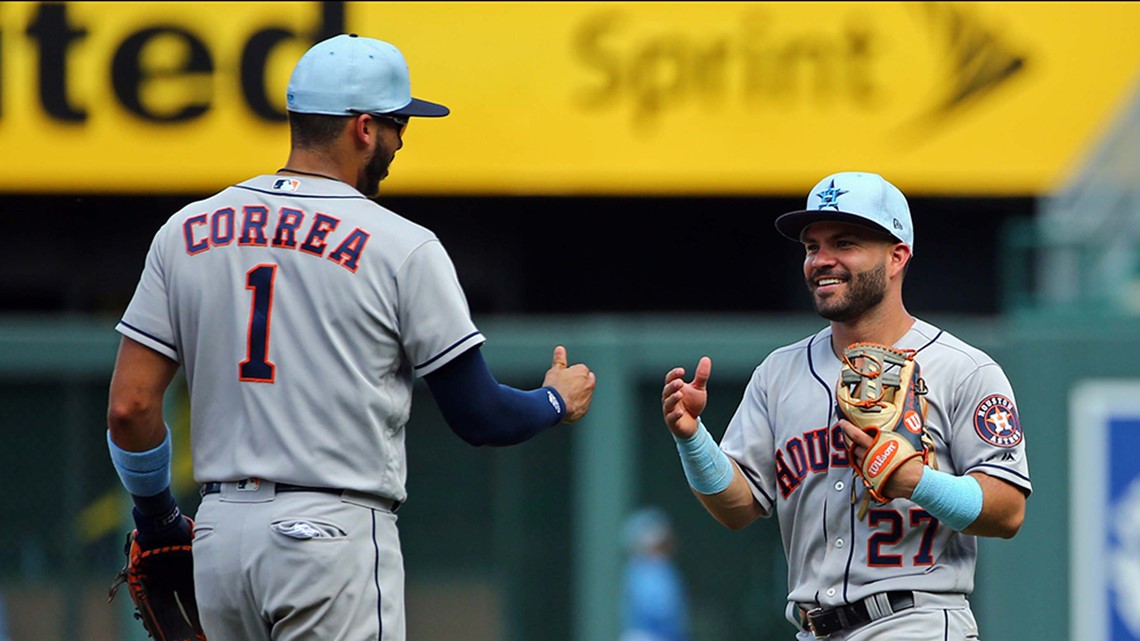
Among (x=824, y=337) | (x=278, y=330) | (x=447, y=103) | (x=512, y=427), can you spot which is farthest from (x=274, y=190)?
(x=447, y=103)

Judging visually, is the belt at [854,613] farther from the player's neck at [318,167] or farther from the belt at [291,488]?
the player's neck at [318,167]

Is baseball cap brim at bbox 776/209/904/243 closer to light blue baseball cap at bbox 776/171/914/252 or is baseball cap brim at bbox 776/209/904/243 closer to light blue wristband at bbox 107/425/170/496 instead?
light blue baseball cap at bbox 776/171/914/252

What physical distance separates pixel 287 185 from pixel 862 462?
1330 mm

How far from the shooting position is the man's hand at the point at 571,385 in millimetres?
3734

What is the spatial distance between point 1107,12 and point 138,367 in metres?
7.92

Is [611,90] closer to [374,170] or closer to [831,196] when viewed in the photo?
[831,196]

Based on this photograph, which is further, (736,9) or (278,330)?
(736,9)

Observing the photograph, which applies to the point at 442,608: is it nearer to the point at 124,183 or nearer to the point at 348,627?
the point at 124,183

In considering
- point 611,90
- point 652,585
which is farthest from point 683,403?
point 611,90

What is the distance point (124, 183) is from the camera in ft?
33.6

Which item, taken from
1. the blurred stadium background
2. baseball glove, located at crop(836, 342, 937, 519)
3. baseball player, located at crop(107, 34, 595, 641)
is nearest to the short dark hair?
baseball player, located at crop(107, 34, 595, 641)

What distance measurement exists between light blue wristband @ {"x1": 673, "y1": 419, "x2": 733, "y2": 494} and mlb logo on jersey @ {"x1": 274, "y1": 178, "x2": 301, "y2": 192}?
1.03 m

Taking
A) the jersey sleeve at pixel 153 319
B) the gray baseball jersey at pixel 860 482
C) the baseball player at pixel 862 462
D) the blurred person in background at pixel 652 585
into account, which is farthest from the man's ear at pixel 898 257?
the blurred person in background at pixel 652 585

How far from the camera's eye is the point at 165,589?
151 inches
